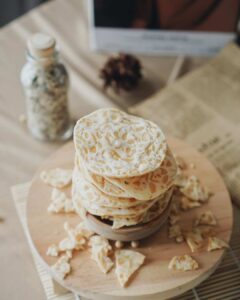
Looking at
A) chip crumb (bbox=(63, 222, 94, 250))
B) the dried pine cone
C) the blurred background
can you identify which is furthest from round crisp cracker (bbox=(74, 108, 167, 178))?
the blurred background

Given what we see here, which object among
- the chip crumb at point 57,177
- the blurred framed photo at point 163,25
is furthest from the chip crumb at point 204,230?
the blurred framed photo at point 163,25

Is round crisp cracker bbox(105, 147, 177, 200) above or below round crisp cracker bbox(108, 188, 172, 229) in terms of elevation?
above

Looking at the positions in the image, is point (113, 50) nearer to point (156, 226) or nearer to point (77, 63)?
point (77, 63)

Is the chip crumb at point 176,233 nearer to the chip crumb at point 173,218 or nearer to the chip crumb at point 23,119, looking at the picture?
the chip crumb at point 173,218

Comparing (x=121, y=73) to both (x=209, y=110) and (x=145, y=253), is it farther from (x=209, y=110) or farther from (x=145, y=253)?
(x=145, y=253)

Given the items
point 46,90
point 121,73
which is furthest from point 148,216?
point 121,73

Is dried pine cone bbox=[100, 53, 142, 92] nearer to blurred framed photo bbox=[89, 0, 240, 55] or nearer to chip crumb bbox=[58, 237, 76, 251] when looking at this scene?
blurred framed photo bbox=[89, 0, 240, 55]

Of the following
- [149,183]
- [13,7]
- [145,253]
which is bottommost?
[13,7]
